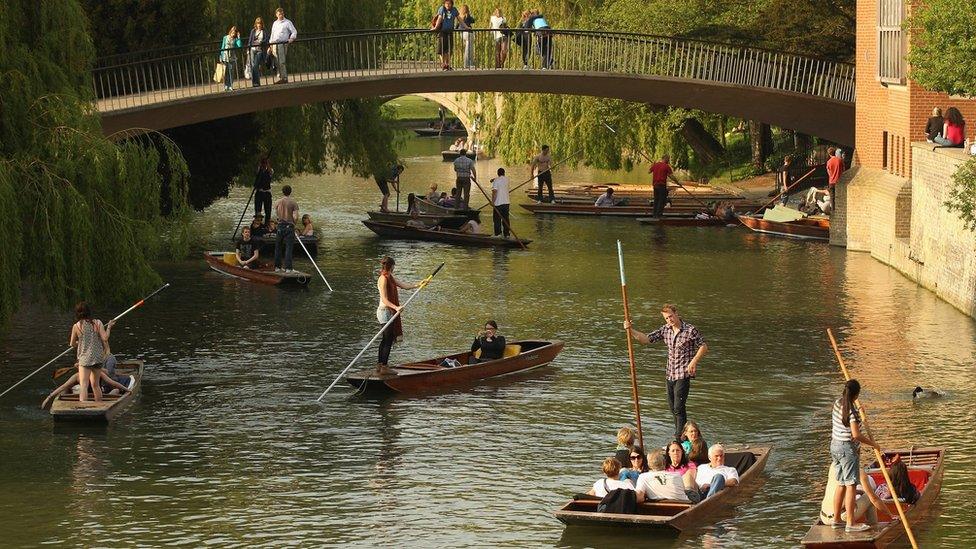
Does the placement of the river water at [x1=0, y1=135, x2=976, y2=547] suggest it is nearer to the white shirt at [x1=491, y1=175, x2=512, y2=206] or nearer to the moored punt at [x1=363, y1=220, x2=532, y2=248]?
the moored punt at [x1=363, y1=220, x2=532, y2=248]

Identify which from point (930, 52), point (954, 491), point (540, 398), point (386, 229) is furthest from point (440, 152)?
point (954, 491)

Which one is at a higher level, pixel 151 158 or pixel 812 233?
pixel 151 158

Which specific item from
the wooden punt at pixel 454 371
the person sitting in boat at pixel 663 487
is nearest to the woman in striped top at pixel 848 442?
the person sitting in boat at pixel 663 487

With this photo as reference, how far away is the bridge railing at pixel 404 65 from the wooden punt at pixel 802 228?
315 cm

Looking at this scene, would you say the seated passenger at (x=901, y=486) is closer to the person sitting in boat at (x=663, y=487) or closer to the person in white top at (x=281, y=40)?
the person sitting in boat at (x=663, y=487)

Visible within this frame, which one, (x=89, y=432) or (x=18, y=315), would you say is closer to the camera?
(x=89, y=432)

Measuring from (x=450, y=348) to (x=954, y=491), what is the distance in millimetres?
10404

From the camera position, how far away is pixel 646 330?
93.6 ft

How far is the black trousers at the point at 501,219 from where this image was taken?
4188cm

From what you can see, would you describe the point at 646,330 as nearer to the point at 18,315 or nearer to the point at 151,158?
the point at 151,158

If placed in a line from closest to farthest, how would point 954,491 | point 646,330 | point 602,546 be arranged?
point 602,546
point 954,491
point 646,330

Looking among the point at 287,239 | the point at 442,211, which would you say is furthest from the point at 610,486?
the point at 442,211

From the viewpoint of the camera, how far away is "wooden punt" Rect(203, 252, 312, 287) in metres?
34.5

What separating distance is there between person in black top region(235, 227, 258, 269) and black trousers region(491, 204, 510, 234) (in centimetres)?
671
